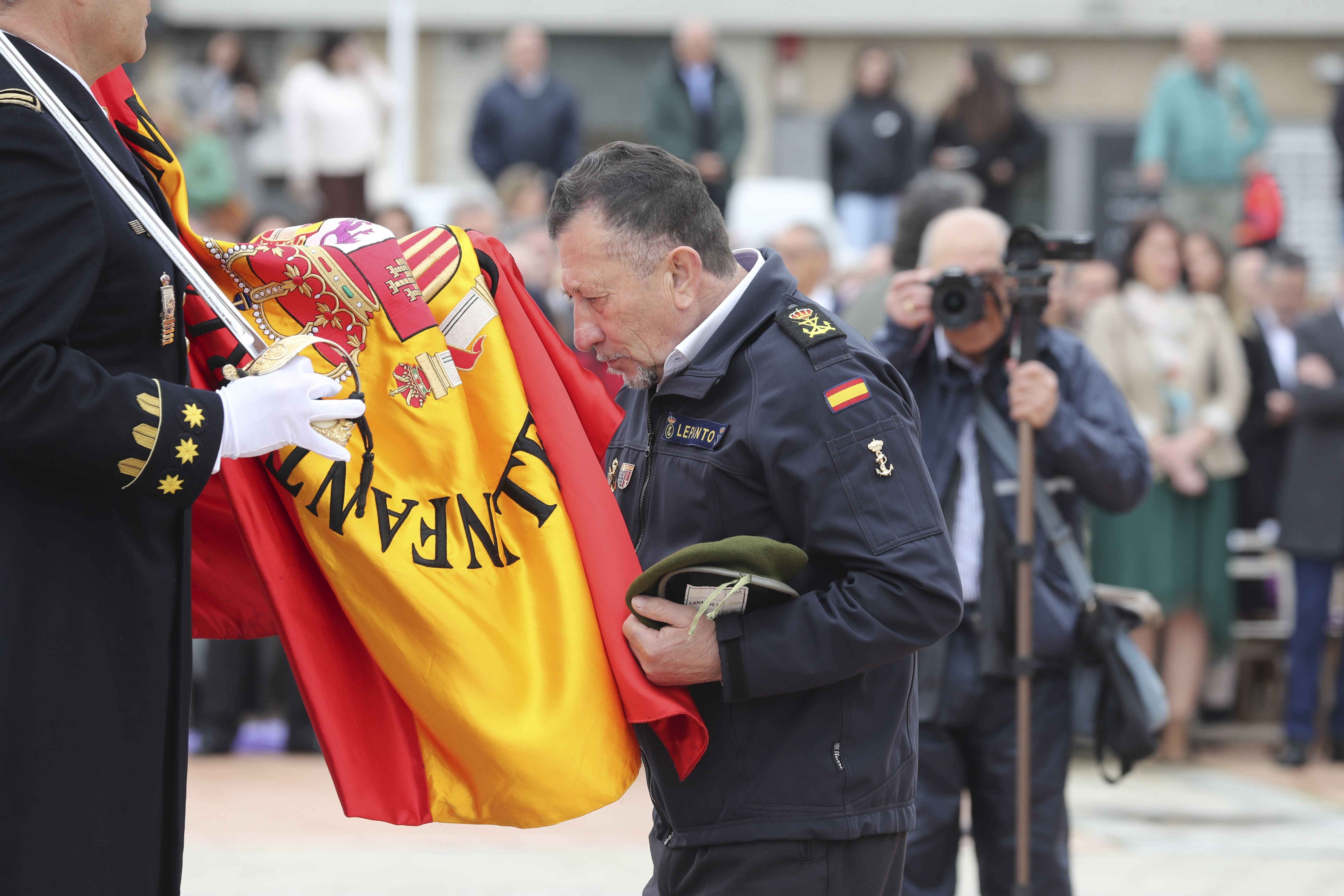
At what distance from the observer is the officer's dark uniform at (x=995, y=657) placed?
4.14 metres

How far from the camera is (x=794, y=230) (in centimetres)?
811

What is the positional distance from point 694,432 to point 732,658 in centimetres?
41

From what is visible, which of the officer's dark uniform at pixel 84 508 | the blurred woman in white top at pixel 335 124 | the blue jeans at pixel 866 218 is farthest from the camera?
the blue jeans at pixel 866 218

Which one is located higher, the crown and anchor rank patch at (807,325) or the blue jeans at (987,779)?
the crown and anchor rank patch at (807,325)

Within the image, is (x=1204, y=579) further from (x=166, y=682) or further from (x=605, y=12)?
(x=605, y=12)

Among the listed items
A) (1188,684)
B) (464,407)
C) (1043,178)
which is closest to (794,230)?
(1188,684)

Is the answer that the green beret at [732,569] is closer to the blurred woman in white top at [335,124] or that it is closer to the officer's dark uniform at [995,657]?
the officer's dark uniform at [995,657]

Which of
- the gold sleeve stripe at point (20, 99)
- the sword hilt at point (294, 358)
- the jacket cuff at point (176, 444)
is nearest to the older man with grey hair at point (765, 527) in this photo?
the sword hilt at point (294, 358)

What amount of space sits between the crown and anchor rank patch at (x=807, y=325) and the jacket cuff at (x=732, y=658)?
0.50m

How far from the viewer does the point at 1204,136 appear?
1185 cm

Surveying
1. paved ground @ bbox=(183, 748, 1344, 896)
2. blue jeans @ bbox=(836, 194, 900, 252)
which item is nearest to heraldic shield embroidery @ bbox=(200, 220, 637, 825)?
paved ground @ bbox=(183, 748, 1344, 896)

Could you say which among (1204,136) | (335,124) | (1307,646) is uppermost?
(1204,136)

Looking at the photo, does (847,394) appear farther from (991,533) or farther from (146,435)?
(991,533)

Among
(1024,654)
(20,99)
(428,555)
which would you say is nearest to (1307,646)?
(1024,654)
